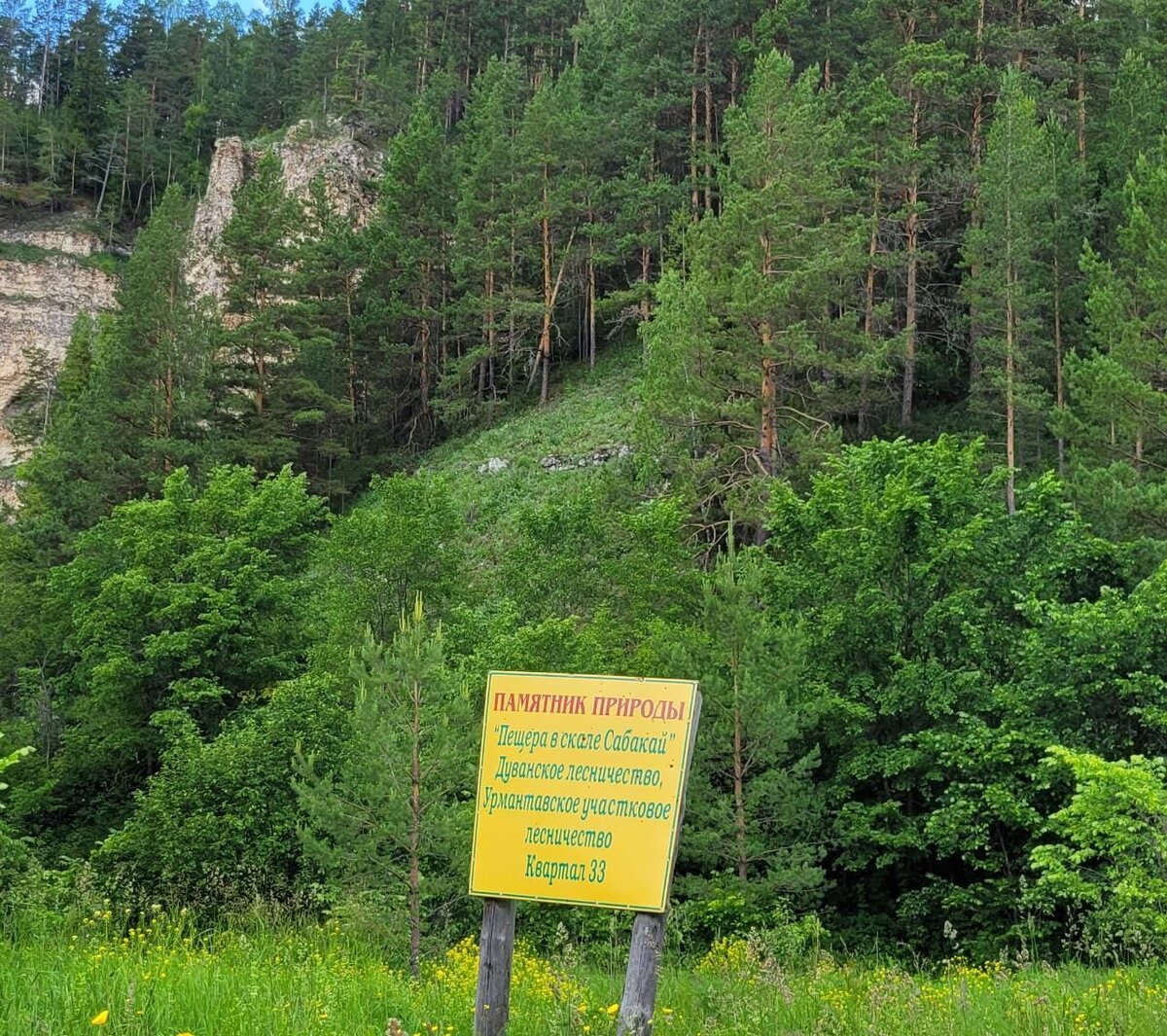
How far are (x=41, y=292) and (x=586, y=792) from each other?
211ft

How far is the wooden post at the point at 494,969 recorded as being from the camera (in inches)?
175

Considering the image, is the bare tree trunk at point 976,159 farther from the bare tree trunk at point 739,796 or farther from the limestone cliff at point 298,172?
the limestone cliff at point 298,172

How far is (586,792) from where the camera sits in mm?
4344

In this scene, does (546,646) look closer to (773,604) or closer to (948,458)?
(773,604)

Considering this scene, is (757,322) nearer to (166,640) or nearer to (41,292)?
(166,640)

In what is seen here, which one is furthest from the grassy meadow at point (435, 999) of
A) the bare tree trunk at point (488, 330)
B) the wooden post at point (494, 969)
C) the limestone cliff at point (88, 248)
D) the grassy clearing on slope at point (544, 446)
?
the limestone cliff at point (88, 248)

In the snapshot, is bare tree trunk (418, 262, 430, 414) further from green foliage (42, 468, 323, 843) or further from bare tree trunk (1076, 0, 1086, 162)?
bare tree trunk (1076, 0, 1086, 162)

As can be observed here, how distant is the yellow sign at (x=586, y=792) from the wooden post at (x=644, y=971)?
0.23m

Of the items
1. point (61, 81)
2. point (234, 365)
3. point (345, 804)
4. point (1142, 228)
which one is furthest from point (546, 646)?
point (61, 81)

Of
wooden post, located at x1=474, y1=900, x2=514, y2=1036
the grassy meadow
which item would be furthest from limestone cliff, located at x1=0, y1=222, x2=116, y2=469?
wooden post, located at x1=474, y1=900, x2=514, y2=1036

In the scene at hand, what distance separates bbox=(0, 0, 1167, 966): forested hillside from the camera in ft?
45.5

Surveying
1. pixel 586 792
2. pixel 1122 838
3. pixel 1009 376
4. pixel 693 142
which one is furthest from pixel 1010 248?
pixel 586 792

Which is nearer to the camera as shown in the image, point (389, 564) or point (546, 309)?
point (389, 564)

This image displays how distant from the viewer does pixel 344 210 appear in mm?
52281
